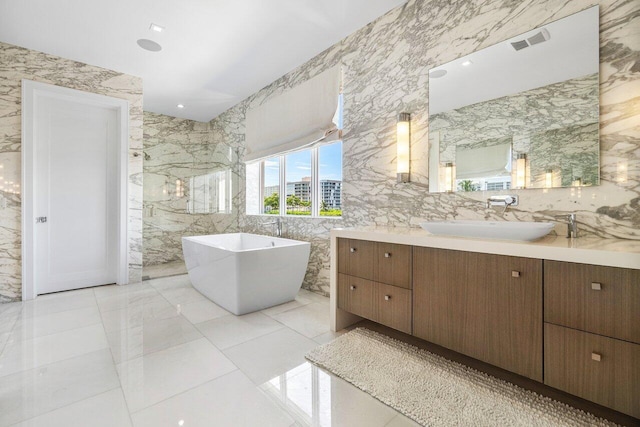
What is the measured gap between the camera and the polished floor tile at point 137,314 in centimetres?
254

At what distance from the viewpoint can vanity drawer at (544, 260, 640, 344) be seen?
1164mm

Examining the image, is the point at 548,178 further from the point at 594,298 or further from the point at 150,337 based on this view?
the point at 150,337

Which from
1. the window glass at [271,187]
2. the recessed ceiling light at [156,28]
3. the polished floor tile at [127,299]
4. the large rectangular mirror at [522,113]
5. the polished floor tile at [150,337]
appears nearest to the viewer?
the large rectangular mirror at [522,113]

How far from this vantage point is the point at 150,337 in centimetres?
228

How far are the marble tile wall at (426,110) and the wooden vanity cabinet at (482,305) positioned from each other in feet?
2.11

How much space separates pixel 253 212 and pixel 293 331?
2683 millimetres

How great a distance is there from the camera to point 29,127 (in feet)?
10.6

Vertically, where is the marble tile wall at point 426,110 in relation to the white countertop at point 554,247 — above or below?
above

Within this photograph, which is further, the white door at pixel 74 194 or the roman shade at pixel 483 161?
the white door at pixel 74 194

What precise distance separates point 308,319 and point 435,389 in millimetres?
1316

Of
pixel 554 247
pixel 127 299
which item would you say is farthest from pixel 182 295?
pixel 554 247

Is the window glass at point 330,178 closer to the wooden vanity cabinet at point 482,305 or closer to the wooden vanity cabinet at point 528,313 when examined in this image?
the wooden vanity cabinet at point 528,313

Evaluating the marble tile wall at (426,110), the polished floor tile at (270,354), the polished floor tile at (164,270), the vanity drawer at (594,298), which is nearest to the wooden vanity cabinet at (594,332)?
the vanity drawer at (594,298)

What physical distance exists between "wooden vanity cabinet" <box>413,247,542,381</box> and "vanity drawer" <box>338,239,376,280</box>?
0.36m
